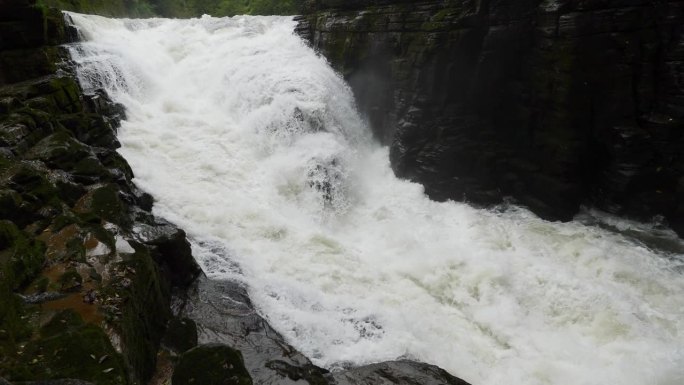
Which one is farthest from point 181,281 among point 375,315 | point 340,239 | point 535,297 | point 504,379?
point 535,297

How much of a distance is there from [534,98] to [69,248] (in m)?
10.8

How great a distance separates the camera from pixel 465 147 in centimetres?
1227

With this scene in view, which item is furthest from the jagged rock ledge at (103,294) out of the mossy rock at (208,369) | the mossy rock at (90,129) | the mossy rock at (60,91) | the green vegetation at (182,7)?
the green vegetation at (182,7)

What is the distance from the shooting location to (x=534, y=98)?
11.2 m

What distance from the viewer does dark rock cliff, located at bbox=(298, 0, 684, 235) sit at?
955cm

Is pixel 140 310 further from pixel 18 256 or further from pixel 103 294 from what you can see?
pixel 18 256

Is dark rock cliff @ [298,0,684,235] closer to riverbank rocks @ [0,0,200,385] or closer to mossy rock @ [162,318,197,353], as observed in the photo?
riverbank rocks @ [0,0,200,385]

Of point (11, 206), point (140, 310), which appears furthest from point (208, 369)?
point (11, 206)

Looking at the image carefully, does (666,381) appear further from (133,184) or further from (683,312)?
(133,184)

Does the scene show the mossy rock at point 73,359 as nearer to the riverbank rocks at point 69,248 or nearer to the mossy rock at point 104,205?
the riverbank rocks at point 69,248

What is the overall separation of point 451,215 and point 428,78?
407cm

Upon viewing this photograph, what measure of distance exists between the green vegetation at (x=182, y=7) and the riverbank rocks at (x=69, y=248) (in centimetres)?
1530

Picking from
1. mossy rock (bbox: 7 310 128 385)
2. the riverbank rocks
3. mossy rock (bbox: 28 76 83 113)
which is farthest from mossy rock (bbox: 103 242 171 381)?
mossy rock (bbox: 28 76 83 113)

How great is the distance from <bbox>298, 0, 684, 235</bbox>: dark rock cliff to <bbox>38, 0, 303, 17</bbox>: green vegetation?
59.1ft
